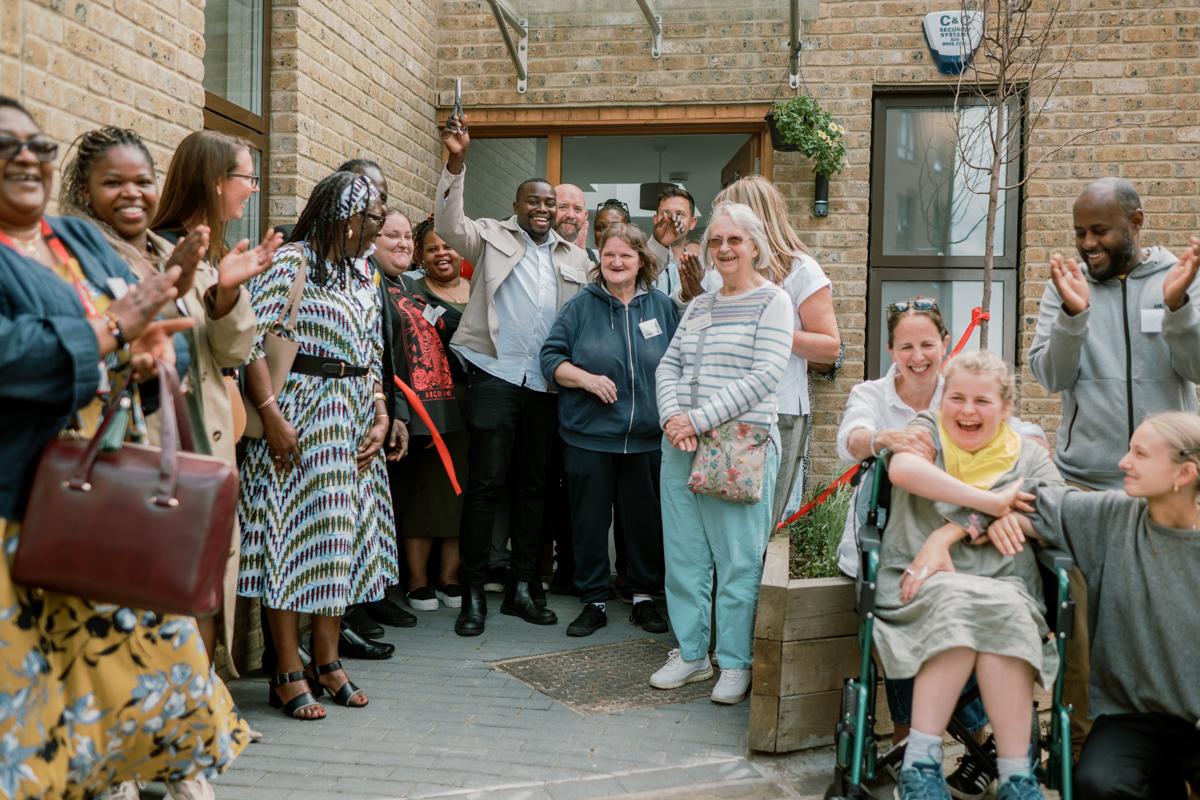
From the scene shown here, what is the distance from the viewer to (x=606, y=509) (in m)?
5.24

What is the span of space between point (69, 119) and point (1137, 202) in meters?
3.60

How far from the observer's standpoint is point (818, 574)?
14.4 ft

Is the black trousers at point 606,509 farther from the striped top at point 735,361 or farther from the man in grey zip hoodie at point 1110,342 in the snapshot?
the man in grey zip hoodie at point 1110,342

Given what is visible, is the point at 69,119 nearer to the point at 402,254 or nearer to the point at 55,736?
the point at 402,254

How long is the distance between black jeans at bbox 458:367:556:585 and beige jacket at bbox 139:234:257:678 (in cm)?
216

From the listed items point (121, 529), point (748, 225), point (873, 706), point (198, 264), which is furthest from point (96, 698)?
point (748, 225)

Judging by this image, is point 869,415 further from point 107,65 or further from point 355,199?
point 107,65

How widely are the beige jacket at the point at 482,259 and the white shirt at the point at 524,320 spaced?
0.04 metres

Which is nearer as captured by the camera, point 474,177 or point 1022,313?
point 1022,313

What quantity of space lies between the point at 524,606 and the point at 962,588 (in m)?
2.75

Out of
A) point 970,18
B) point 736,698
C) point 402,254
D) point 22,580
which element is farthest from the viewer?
point 970,18

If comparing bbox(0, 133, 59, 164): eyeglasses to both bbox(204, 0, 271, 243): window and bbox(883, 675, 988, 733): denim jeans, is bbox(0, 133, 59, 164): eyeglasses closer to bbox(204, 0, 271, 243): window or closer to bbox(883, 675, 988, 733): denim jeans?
bbox(883, 675, 988, 733): denim jeans

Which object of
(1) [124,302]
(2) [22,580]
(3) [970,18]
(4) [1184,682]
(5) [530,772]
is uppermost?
(3) [970,18]

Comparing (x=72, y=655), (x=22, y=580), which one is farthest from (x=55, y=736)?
(x=22, y=580)
